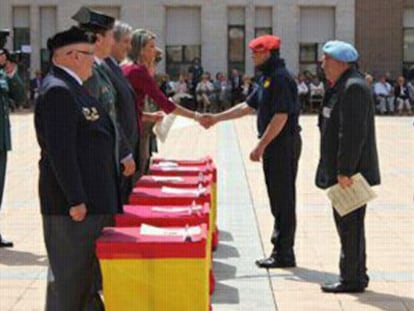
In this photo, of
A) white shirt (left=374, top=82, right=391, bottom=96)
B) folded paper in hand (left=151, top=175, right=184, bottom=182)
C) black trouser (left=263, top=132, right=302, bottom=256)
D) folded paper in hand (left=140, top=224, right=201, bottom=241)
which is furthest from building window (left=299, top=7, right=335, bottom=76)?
folded paper in hand (left=140, top=224, right=201, bottom=241)

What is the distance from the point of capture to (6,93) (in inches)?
373

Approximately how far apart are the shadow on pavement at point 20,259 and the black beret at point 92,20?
2.91 m

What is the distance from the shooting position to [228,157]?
1902 centimetres

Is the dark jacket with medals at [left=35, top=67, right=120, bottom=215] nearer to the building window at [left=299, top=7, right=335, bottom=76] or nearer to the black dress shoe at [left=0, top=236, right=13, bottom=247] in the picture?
the black dress shoe at [left=0, top=236, right=13, bottom=247]

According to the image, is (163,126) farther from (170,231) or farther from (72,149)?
(72,149)

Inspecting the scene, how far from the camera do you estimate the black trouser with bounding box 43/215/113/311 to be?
554cm

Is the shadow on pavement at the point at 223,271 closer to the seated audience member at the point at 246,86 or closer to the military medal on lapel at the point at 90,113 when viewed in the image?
the military medal on lapel at the point at 90,113

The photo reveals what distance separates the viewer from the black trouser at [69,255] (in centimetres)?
554

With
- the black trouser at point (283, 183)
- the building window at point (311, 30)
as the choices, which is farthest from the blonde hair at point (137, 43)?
the building window at point (311, 30)

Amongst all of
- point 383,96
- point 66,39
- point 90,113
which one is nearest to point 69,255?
point 90,113

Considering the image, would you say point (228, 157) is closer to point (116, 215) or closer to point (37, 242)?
point (37, 242)

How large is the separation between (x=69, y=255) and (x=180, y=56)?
38.9 metres

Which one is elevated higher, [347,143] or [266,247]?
[347,143]

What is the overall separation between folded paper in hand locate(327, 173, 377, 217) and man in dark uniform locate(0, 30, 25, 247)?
3.73 metres
